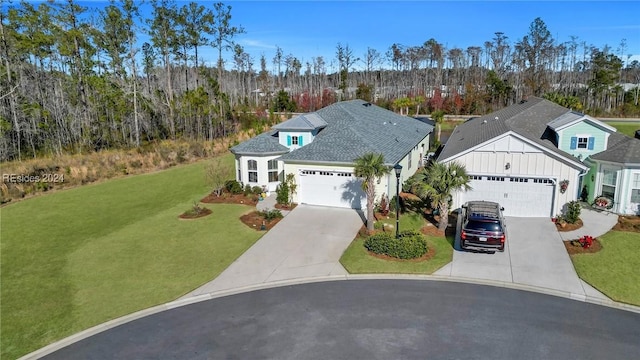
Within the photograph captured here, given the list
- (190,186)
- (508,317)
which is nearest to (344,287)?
(508,317)

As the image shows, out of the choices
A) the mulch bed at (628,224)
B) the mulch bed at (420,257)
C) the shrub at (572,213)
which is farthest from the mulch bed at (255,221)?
the mulch bed at (628,224)

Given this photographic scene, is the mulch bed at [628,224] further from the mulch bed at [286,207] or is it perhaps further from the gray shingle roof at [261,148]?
the gray shingle roof at [261,148]

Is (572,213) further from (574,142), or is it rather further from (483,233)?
(483,233)

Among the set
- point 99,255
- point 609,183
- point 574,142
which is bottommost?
point 99,255

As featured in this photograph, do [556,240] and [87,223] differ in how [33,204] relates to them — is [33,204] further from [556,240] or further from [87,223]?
[556,240]

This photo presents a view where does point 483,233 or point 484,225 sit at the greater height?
point 484,225

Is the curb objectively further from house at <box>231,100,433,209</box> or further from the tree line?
the tree line

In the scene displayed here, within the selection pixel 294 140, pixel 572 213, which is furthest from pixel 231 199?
pixel 572 213
